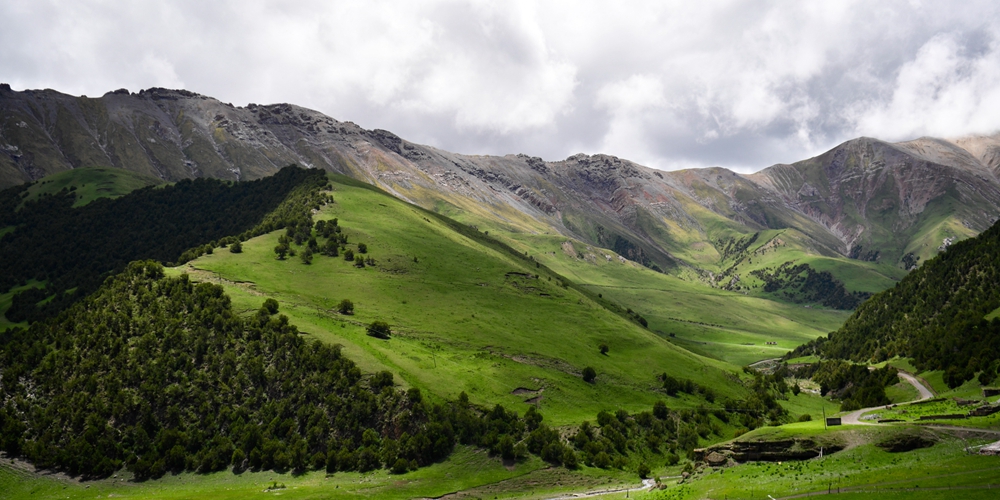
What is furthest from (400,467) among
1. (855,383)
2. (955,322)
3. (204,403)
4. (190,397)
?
(955,322)

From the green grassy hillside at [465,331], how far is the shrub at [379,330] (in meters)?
2.12

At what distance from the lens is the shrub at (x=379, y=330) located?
463 ft

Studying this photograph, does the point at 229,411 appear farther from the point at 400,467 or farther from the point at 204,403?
the point at 400,467

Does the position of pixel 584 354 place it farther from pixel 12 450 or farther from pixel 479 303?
pixel 12 450

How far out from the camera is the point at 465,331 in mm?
155250

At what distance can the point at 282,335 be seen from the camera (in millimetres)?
126375

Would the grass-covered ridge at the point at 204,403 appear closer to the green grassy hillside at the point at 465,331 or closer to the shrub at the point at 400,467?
the shrub at the point at 400,467

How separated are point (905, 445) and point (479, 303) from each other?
12631 cm

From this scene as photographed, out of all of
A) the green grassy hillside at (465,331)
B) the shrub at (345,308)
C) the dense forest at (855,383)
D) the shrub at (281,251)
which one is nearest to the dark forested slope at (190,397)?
the green grassy hillside at (465,331)

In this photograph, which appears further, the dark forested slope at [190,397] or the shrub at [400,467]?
the dark forested slope at [190,397]

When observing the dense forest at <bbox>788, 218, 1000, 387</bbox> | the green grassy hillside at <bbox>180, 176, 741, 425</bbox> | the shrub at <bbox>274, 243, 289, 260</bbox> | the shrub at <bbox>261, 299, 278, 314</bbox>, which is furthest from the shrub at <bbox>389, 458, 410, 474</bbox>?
the dense forest at <bbox>788, 218, 1000, 387</bbox>

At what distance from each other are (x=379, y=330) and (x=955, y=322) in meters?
143

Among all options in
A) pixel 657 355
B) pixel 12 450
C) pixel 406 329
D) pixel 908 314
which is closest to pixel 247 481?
pixel 12 450

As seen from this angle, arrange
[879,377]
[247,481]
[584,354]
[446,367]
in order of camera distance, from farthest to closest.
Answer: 1. [584,354]
2. [879,377]
3. [446,367]
4. [247,481]
